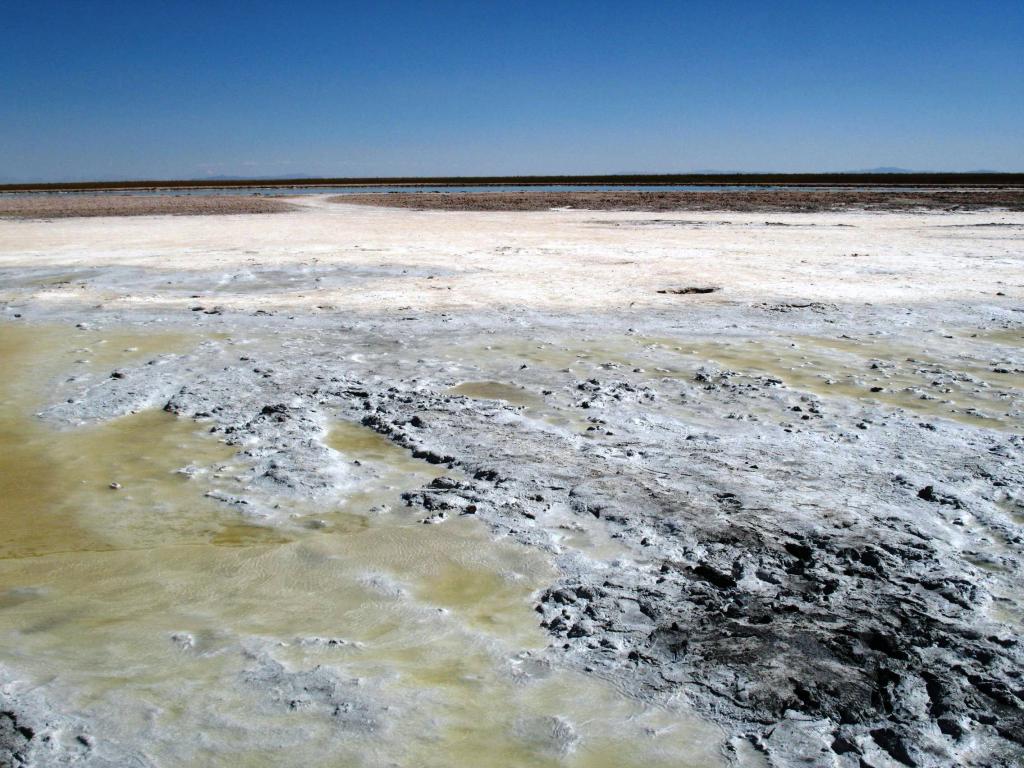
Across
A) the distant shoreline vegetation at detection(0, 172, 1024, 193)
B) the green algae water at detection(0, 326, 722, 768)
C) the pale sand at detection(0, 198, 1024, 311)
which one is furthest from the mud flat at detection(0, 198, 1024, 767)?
the distant shoreline vegetation at detection(0, 172, 1024, 193)

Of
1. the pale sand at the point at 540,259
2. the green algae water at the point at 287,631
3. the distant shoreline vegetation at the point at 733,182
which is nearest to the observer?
the green algae water at the point at 287,631

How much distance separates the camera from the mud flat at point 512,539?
8.16ft

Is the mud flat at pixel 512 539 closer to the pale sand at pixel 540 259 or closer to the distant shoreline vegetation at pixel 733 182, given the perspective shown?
the pale sand at pixel 540 259

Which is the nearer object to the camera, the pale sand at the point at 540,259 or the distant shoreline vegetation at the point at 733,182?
the pale sand at the point at 540,259

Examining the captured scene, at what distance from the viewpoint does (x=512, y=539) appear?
12.3ft

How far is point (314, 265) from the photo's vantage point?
12.9 metres

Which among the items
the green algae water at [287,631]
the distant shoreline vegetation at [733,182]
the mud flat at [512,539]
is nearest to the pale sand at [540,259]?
the mud flat at [512,539]

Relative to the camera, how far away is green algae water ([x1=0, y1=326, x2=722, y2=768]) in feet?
7.88

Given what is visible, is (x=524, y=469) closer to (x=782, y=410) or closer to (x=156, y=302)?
(x=782, y=410)

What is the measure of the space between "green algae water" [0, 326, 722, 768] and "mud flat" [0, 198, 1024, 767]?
0.01 m

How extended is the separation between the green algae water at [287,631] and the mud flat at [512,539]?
0.5 inches

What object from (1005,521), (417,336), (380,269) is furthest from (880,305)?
(380,269)

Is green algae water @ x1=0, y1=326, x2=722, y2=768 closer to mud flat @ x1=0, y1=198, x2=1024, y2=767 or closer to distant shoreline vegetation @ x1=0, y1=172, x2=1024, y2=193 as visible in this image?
mud flat @ x1=0, y1=198, x2=1024, y2=767

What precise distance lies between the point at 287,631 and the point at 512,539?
1.13 metres
